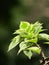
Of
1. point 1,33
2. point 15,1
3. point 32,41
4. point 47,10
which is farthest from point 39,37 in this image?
point 47,10

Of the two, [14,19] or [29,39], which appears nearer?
[29,39]

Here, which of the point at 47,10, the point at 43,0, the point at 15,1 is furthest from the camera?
the point at 43,0

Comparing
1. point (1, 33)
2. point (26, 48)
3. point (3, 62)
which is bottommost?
point (3, 62)

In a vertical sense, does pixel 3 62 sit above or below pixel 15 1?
below

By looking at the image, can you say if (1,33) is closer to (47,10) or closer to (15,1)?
(15,1)

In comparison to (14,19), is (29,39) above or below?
above

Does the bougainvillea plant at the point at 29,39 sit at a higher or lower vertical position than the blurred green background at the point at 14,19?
higher

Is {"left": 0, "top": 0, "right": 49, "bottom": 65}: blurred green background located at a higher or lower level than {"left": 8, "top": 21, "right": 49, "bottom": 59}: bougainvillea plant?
lower

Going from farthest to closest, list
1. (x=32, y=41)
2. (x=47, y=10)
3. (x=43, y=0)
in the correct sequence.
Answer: (x=43, y=0), (x=47, y=10), (x=32, y=41)
